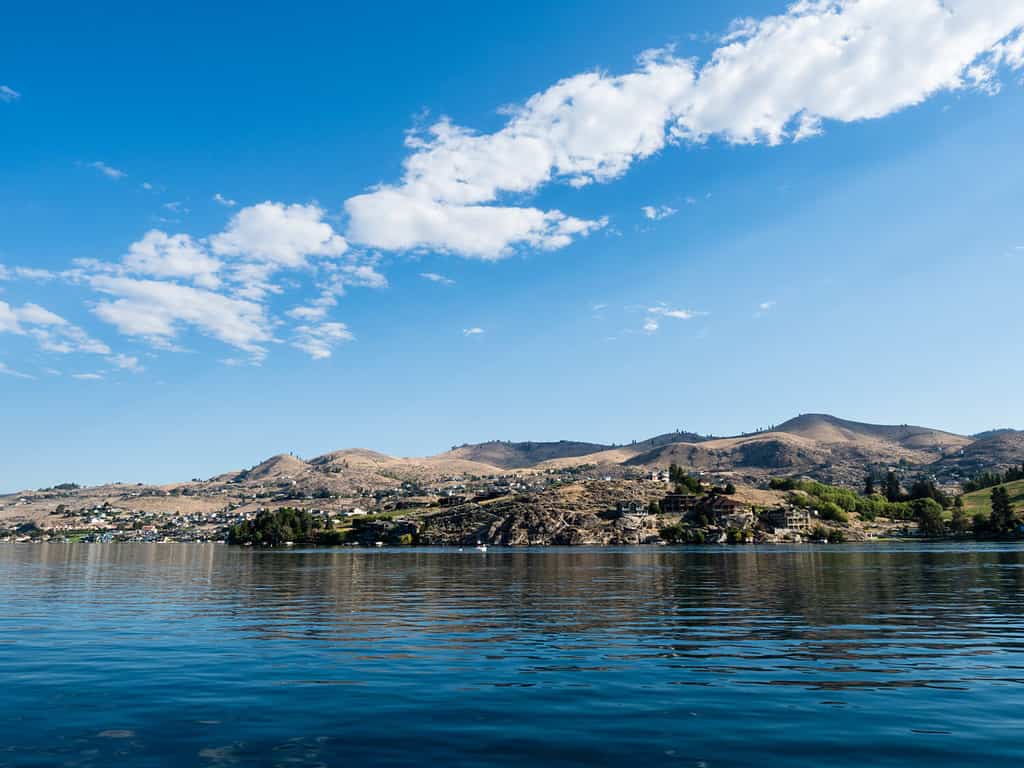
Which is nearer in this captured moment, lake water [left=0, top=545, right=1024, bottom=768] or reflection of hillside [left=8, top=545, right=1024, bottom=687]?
lake water [left=0, top=545, right=1024, bottom=768]

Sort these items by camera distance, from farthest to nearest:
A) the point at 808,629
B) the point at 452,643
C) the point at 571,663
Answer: the point at 808,629
the point at 452,643
the point at 571,663

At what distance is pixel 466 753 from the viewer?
55.0 ft

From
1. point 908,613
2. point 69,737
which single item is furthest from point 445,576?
point 69,737

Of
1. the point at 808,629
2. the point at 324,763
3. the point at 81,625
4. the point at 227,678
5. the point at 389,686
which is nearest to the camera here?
the point at 324,763

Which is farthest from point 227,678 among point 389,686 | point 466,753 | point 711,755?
point 711,755

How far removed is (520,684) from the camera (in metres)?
24.2

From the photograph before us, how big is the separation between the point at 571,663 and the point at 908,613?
90.8ft

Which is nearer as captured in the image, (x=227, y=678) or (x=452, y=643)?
(x=227, y=678)

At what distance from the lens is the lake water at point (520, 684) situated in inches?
672

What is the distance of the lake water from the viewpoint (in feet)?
56.0

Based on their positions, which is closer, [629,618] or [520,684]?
[520,684]

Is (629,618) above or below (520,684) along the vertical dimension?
below

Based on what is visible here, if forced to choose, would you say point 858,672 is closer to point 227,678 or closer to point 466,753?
point 466,753

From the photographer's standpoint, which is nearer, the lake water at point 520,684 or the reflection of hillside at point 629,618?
the lake water at point 520,684
